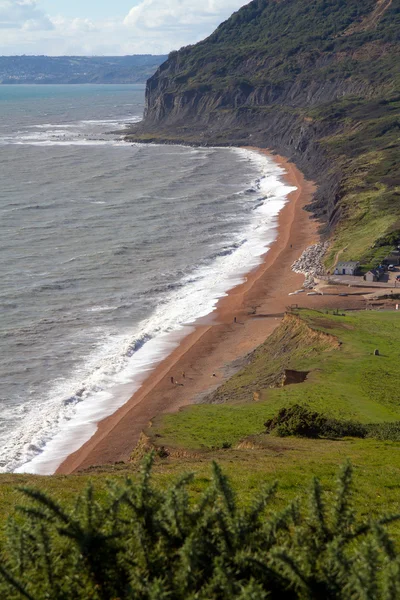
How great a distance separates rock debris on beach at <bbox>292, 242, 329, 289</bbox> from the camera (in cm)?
8319

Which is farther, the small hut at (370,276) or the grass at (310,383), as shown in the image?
the small hut at (370,276)

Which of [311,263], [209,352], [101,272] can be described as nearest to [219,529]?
[209,352]

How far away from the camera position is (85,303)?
73938 mm

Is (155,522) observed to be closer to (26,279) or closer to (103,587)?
(103,587)

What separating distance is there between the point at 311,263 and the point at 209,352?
30.9m

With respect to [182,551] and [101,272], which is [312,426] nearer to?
[182,551]

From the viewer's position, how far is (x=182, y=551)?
1358 cm

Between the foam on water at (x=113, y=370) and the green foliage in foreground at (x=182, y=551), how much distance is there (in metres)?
28.7

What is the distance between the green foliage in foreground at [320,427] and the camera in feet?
114

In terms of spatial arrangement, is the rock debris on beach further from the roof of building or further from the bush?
the bush

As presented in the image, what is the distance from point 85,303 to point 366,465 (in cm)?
4957

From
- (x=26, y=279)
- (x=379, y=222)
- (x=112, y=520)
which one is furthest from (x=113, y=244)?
(x=112, y=520)

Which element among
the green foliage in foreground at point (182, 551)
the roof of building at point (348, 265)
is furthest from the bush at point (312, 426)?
the roof of building at point (348, 265)

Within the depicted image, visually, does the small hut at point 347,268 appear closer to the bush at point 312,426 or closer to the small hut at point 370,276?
the small hut at point 370,276
